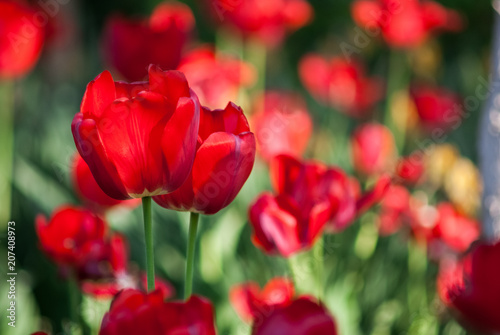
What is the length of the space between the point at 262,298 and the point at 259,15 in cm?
115

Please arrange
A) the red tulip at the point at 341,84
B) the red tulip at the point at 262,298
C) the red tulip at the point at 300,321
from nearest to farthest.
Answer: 1. the red tulip at the point at 300,321
2. the red tulip at the point at 262,298
3. the red tulip at the point at 341,84

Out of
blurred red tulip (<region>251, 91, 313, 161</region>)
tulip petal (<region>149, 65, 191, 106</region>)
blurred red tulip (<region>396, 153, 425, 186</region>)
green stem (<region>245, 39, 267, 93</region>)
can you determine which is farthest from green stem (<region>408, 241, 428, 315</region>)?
green stem (<region>245, 39, 267, 93</region>)

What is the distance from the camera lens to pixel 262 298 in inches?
27.0

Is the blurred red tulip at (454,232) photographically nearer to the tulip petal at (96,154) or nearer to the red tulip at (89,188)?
the red tulip at (89,188)

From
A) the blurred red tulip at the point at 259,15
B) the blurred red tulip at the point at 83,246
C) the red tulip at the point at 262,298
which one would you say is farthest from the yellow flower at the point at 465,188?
the blurred red tulip at the point at 83,246

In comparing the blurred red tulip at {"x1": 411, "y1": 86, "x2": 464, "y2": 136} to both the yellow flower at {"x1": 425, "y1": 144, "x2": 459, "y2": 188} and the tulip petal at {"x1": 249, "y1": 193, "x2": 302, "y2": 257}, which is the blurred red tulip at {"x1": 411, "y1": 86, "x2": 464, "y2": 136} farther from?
the tulip petal at {"x1": 249, "y1": 193, "x2": 302, "y2": 257}

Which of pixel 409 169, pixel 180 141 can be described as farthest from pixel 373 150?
pixel 180 141

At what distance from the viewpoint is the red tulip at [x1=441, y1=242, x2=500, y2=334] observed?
1.59ft

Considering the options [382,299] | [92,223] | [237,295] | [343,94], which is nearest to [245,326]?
[237,295]

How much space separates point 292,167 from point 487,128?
1.68 ft

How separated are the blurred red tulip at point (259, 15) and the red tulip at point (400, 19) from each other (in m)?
0.21

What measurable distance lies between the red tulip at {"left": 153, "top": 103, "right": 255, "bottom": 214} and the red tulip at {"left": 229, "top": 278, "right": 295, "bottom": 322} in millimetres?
156

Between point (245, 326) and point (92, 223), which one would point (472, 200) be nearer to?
point (245, 326)

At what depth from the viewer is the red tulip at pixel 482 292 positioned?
→ 486 mm
